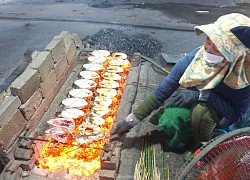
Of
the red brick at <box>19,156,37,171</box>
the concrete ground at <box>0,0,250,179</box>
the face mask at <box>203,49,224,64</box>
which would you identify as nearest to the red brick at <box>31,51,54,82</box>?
the red brick at <box>19,156,37,171</box>

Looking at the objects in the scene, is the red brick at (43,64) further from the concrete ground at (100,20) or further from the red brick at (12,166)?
the concrete ground at (100,20)

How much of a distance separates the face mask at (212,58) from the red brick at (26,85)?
100 inches

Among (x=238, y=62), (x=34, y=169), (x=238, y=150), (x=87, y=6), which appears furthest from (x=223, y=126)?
(x=87, y=6)

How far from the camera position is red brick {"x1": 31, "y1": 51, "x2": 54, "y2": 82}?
4.48 metres

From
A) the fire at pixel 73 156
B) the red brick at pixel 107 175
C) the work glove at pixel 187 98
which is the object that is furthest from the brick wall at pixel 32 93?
the work glove at pixel 187 98

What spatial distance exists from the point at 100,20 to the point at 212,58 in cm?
683

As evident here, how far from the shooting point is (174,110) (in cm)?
379

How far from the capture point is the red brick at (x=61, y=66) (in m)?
5.10

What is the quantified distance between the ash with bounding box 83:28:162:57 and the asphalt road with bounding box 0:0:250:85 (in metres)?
0.39

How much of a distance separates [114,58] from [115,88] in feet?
3.58

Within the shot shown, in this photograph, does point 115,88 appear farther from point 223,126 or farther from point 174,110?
point 223,126

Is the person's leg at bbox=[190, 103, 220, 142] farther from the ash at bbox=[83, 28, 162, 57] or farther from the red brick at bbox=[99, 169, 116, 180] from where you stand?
the ash at bbox=[83, 28, 162, 57]

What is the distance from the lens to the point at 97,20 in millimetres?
9469

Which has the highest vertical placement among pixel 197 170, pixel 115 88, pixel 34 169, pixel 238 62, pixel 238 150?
pixel 238 62
